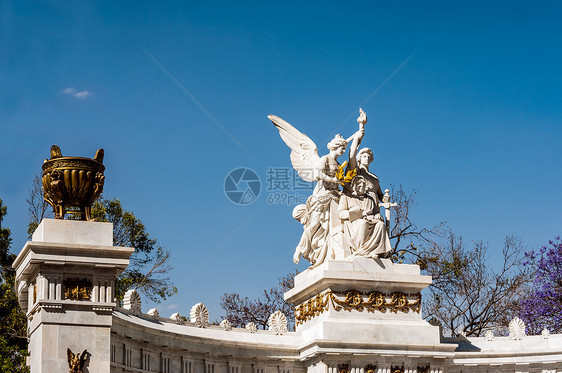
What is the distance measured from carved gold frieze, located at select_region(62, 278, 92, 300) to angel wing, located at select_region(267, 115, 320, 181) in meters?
9.50

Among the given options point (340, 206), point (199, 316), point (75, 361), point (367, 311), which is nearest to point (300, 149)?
point (340, 206)

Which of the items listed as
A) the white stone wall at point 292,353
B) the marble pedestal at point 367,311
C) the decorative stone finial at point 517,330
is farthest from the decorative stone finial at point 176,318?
the decorative stone finial at point 517,330

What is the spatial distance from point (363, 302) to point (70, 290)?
959cm

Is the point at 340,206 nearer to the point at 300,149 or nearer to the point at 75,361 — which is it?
the point at 300,149

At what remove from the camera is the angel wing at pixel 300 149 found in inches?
1099

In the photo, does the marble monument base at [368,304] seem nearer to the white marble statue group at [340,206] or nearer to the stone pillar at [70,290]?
the white marble statue group at [340,206]

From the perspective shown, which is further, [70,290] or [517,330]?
[517,330]

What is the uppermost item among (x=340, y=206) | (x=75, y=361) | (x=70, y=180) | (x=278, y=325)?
(x=340, y=206)

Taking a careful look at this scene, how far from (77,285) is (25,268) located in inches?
46.8

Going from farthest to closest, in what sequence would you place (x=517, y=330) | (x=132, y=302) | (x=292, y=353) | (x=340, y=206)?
(x=517, y=330) → (x=340, y=206) → (x=292, y=353) → (x=132, y=302)

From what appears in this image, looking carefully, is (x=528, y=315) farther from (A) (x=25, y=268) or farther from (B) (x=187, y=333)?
(A) (x=25, y=268)

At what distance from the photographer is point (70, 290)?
2003cm

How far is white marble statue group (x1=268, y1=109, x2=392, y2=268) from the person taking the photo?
1072 inches

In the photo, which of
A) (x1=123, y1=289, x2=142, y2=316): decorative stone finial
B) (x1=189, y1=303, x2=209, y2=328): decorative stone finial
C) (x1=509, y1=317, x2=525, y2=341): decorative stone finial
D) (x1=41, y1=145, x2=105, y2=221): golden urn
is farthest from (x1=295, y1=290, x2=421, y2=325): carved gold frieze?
(x1=41, y1=145, x2=105, y2=221): golden urn
